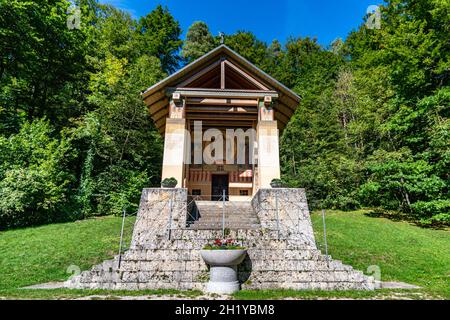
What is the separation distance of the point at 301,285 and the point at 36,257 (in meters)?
9.17

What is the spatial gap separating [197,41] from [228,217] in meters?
32.5

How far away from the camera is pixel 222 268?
6184mm

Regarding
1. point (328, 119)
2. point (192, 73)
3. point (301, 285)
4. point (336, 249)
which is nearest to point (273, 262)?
point (301, 285)

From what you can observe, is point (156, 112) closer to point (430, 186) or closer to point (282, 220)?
point (282, 220)

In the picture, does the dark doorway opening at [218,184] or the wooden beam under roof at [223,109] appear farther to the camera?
the dark doorway opening at [218,184]

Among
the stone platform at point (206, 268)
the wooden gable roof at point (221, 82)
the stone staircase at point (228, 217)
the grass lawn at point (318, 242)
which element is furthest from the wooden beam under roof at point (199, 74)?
the grass lawn at point (318, 242)

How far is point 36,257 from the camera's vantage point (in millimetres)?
9391

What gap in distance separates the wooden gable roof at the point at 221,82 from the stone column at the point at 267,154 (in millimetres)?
1638

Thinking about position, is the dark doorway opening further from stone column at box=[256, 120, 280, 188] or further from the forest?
the forest

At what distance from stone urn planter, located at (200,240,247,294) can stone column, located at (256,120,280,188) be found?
547 cm

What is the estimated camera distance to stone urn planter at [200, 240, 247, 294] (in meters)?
6.09

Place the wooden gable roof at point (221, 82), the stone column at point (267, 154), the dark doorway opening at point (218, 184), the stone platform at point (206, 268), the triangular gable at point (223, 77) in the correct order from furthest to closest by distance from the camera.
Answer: the dark doorway opening at point (218, 184) → the triangular gable at point (223, 77) → the wooden gable roof at point (221, 82) → the stone column at point (267, 154) → the stone platform at point (206, 268)

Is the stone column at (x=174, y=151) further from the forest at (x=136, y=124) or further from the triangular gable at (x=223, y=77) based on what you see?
the forest at (x=136, y=124)

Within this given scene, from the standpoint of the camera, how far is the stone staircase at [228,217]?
352 inches
